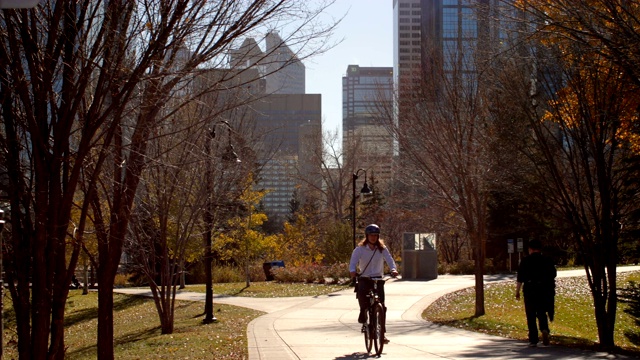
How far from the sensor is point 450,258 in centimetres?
4838

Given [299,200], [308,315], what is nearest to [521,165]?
[308,315]

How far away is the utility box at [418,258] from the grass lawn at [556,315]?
4835 mm

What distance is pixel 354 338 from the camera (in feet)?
43.9

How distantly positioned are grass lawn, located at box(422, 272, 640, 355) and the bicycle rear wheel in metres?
3.61

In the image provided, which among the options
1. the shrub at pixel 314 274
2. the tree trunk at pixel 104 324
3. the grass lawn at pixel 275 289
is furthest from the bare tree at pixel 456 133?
the shrub at pixel 314 274

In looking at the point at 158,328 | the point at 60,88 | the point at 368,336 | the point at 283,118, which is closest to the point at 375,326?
the point at 368,336

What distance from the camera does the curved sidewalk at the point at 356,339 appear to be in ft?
35.8

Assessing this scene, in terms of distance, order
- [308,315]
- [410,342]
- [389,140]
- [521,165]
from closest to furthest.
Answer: [410,342]
[521,165]
[308,315]
[389,140]

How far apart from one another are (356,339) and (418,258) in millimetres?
20587

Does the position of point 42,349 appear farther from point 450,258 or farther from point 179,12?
point 450,258

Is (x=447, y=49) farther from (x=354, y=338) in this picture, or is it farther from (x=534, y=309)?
(x=534, y=309)

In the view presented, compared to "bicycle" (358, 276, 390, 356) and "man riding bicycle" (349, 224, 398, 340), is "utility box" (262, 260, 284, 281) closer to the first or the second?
"man riding bicycle" (349, 224, 398, 340)

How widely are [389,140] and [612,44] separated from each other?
46.6ft

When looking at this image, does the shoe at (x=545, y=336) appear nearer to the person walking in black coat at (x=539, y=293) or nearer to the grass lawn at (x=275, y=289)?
the person walking in black coat at (x=539, y=293)
